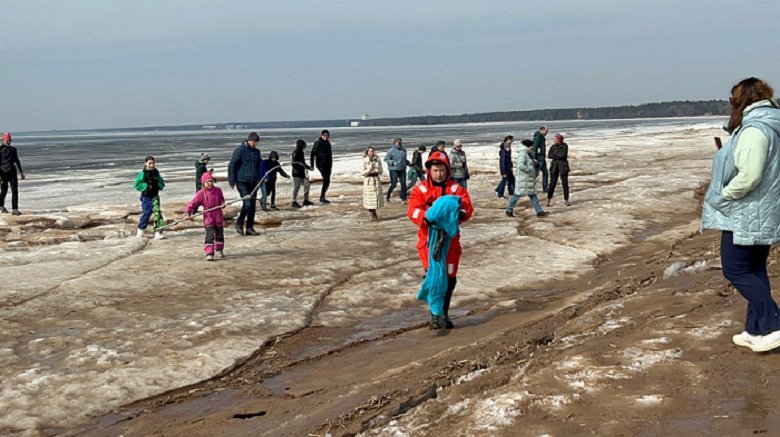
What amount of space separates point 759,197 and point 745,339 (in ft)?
3.27

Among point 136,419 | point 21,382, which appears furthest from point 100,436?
point 21,382

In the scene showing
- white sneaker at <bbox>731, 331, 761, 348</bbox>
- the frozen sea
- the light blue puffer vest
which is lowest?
the frozen sea

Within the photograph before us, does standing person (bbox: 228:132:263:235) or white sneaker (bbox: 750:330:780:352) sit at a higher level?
standing person (bbox: 228:132:263:235)

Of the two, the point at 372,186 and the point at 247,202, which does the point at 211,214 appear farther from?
the point at 372,186

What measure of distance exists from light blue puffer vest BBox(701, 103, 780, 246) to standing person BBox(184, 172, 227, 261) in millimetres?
8249

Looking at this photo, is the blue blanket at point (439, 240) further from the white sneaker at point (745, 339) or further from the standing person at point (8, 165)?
the standing person at point (8, 165)

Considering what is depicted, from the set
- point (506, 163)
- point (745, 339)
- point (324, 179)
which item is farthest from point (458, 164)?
point (745, 339)

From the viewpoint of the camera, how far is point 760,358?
4684mm

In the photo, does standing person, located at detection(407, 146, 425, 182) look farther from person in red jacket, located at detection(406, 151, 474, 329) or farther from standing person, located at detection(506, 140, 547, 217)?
person in red jacket, located at detection(406, 151, 474, 329)

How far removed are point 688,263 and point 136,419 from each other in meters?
6.73

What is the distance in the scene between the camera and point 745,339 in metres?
4.82

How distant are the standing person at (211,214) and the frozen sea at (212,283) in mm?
368

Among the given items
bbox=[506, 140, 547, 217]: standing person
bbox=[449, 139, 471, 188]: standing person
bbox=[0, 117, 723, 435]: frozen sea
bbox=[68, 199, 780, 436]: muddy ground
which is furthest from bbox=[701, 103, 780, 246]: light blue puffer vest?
bbox=[449, 139, 471, 188]: standing person

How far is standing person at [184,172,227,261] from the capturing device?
1123cm
